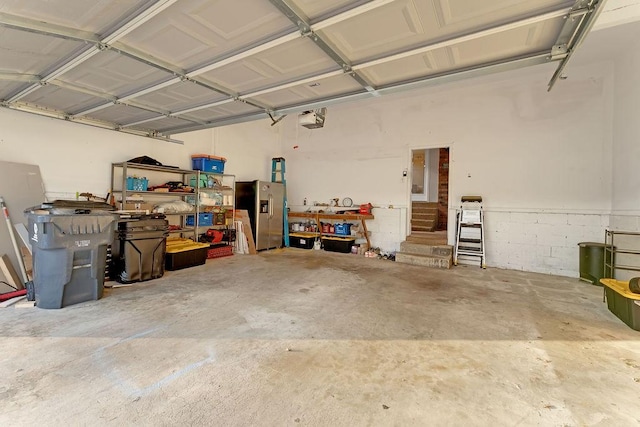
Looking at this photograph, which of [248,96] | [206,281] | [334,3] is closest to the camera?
[334,3]

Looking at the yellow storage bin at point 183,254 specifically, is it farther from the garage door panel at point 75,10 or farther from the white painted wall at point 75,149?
the garage door panel at point 75,10

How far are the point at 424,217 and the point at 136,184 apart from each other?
7.39 meters

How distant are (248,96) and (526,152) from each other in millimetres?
5194

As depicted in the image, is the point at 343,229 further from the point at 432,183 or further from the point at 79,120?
the point at 79,120

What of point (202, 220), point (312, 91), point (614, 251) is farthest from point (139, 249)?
point (614, 251)

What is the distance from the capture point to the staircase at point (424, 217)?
8.15m

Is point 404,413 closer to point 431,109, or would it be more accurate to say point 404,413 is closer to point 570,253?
point 570,253

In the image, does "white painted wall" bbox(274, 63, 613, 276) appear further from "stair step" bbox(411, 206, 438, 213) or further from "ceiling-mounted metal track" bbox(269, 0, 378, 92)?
"ceiling-mounted metal track" bbox(269, 0, 378, 92)

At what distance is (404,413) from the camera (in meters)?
1.58

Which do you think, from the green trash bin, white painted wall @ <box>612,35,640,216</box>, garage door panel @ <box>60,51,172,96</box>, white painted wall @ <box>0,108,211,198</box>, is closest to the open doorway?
the green trash bin

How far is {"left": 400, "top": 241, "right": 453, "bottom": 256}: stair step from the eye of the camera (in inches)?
223

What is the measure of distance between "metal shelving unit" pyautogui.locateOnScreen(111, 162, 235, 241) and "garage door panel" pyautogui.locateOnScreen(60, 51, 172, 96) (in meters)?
1.83

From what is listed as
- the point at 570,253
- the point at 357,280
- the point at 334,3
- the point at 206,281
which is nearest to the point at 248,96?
the point at 334,3

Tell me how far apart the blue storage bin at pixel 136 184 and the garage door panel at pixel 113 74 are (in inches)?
74.5
